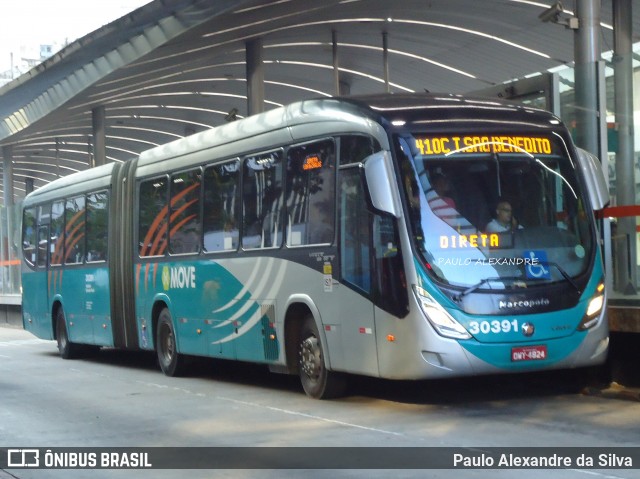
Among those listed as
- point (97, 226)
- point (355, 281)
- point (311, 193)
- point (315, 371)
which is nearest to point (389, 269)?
point (355, 281)

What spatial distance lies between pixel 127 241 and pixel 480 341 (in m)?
9.07

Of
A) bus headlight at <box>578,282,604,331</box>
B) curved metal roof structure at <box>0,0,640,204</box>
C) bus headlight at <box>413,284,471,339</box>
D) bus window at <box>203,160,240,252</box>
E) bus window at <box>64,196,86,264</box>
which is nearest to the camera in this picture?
bus headlight at <box>413,284,471,339</box>

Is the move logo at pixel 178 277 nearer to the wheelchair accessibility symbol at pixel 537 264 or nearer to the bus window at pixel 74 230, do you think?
the bus window at pixel 74 230

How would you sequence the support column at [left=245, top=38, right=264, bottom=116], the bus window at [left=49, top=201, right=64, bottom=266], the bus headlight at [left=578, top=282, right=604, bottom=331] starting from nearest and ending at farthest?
the bus headlight at [left=578, top=282, right=604, bottom=331] < the bus window at [left=49, top=201, right=64, bottom=266] < the support column at [left=245, top=38, right=264, bottom=116]

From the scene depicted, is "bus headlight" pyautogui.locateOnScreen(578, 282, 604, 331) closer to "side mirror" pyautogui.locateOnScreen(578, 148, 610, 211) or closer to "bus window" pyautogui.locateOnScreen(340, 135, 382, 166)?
"side mirror" pyautogui.locateOnScreen(578, 148, 610, 211)

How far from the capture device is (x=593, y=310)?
498 inches

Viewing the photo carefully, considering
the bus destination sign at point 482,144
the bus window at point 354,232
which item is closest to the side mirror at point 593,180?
the bus destination sign at point 482,144

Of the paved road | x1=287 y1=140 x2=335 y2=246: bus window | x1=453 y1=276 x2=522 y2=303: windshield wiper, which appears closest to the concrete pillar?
the paved road

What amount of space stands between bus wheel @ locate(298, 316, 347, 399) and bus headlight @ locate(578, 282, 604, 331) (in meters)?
2.62

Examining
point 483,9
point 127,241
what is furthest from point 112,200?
point 483,9

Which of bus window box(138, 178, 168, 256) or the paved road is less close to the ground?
bus window box(138, 178, 168, 256)

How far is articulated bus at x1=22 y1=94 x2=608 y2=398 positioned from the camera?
12.1 m

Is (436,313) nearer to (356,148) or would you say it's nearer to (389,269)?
(389,269)

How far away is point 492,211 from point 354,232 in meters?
1.37
